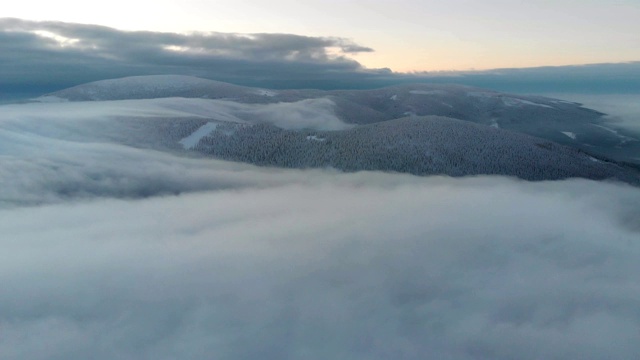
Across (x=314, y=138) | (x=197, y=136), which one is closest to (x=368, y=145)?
(x=314, y=138)

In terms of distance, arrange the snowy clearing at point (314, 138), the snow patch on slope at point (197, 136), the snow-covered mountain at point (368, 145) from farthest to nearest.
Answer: the snow patch on slope at point (197, 136) → the snowy clearing at point (314, 138) → the snow-covered mountain at point (368, 145)

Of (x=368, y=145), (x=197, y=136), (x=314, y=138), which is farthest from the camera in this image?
(x=197, y=136)

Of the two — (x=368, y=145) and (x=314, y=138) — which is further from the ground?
(x=314, y=138)

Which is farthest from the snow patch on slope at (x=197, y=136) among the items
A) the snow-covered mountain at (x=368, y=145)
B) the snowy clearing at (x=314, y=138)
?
the snowy clearing at (x=314, y=138)

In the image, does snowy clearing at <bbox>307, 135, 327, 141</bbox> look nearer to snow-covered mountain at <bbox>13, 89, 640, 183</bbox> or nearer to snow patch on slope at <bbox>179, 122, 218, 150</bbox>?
snow-covered mountain at <bbox>13, 89, 640, 183</bbox>

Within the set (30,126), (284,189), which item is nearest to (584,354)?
(284,189)

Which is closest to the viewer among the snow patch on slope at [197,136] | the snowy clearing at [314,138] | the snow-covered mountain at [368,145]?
→ the snow-covered mountain at [368,145]

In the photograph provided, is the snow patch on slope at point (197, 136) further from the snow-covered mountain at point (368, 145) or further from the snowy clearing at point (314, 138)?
the snowy clearing at point (314, 138)

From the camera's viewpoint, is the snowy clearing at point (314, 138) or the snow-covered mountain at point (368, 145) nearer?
the snow-covered mountain at point (368, 145)

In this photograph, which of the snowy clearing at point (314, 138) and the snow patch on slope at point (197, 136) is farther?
the snow patch on slope at point (197, 136)

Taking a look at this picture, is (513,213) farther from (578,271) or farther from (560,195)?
(578,271)

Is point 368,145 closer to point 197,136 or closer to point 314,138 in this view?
point 314,138
